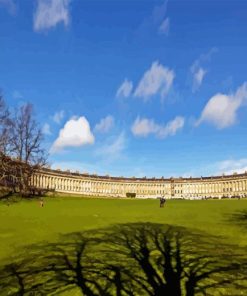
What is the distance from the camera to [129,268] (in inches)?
719

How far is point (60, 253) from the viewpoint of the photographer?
2156 cm

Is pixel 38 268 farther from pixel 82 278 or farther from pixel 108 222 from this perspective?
pixel 108 222

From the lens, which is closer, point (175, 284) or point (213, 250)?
point (175, 284)

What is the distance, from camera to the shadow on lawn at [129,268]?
51.3 ft

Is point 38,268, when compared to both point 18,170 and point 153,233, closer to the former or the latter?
point 153,233

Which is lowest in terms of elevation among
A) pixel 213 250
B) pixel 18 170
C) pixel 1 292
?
pixel 1 292

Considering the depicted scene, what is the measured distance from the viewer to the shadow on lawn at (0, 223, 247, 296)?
15.6 metres

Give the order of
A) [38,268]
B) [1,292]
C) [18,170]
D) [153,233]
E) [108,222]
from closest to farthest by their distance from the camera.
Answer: [1,292] < [38,268] < [153,233] < [108,222] < [18,170]

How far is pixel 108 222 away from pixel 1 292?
776 inches

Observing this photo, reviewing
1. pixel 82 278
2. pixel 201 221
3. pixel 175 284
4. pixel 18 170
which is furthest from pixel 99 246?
pixel 18 170

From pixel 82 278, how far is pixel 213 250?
853cm

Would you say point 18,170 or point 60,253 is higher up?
point 18,170

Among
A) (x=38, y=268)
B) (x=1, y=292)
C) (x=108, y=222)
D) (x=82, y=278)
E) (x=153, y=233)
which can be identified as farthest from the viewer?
(x=108, y=222)

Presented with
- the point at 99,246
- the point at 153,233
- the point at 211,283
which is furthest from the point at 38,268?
the point at 153,233
